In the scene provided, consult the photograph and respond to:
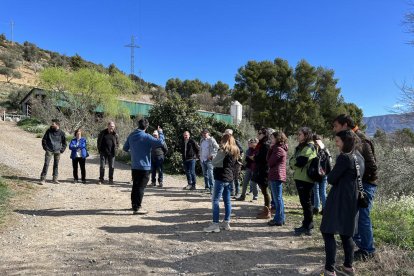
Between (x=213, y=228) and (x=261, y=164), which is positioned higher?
(x=261, y=164)

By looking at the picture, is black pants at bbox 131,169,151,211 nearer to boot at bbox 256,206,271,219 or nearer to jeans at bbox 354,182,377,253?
boot at bbox 256,206,271,219

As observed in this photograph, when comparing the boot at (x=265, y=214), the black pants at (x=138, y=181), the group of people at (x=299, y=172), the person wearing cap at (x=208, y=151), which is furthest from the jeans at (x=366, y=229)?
the person wearing cap at (x=208, y=151)

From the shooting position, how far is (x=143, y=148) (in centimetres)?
689

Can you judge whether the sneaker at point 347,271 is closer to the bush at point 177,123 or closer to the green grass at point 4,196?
the green grass at point 4,196

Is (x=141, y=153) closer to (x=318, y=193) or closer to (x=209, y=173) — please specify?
(x=209, y=173)

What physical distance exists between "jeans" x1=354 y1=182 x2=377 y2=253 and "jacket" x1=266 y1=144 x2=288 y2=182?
1.71 meters

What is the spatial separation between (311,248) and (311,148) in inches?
61.7

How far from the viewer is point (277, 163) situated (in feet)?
20.6

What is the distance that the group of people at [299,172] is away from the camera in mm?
4059

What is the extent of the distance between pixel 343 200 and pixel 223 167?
2.34m

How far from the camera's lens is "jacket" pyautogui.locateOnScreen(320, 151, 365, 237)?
401 cm

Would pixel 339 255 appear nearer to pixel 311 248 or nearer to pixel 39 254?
pixel 311 248

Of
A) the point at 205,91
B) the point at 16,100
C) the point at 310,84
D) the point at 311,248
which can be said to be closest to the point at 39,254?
the point at 311,248

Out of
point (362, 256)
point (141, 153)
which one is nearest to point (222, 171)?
point (141, 153)
